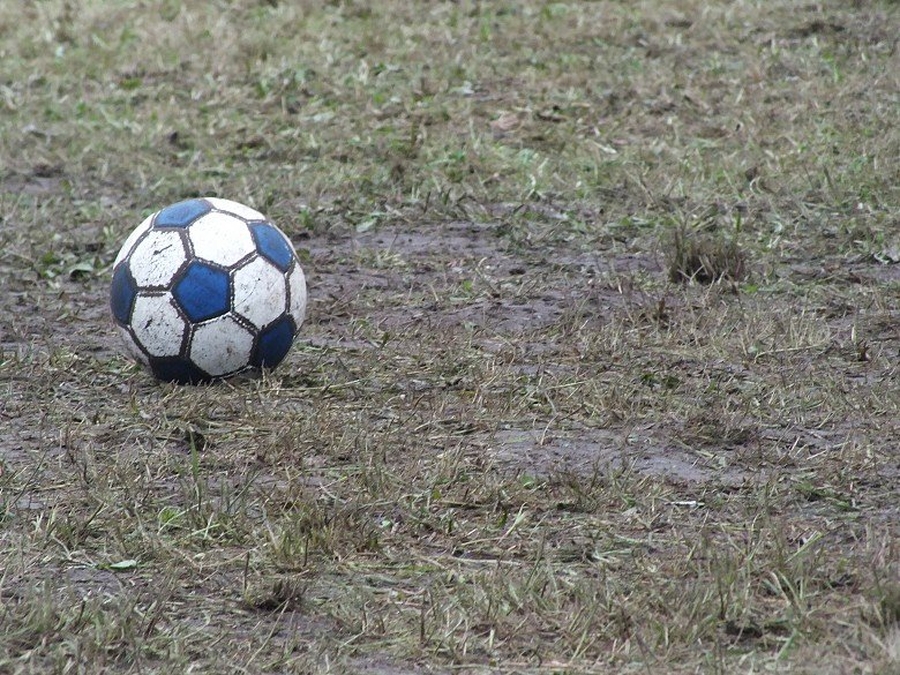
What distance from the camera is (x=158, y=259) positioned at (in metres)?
4.96

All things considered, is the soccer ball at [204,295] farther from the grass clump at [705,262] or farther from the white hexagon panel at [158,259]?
the grass clump at [705,262]

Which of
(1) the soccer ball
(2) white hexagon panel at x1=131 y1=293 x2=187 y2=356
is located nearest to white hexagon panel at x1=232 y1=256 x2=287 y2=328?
(1) the soccer ball

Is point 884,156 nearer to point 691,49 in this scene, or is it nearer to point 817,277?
point 817,277

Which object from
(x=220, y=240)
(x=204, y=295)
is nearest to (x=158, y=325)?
(x=204, y=295)

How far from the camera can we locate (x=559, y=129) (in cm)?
831

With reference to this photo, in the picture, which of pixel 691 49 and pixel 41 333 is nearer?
pixel 41 333

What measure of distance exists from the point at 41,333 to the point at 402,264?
1.65 meters

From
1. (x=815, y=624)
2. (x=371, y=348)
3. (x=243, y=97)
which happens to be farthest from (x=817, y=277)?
(x=243, y=97)

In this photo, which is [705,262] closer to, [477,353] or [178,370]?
[477,353]

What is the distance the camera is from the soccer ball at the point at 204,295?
4.91 meters

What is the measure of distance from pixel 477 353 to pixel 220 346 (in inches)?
39.9

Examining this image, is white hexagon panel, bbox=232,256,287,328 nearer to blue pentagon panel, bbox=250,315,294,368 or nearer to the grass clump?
blue pentagon panel, bbox=250,315,294,368

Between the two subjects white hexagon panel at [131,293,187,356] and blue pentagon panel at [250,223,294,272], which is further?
blue pentagon panel at [250,223,294,272]

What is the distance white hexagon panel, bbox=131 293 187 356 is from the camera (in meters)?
4.92
